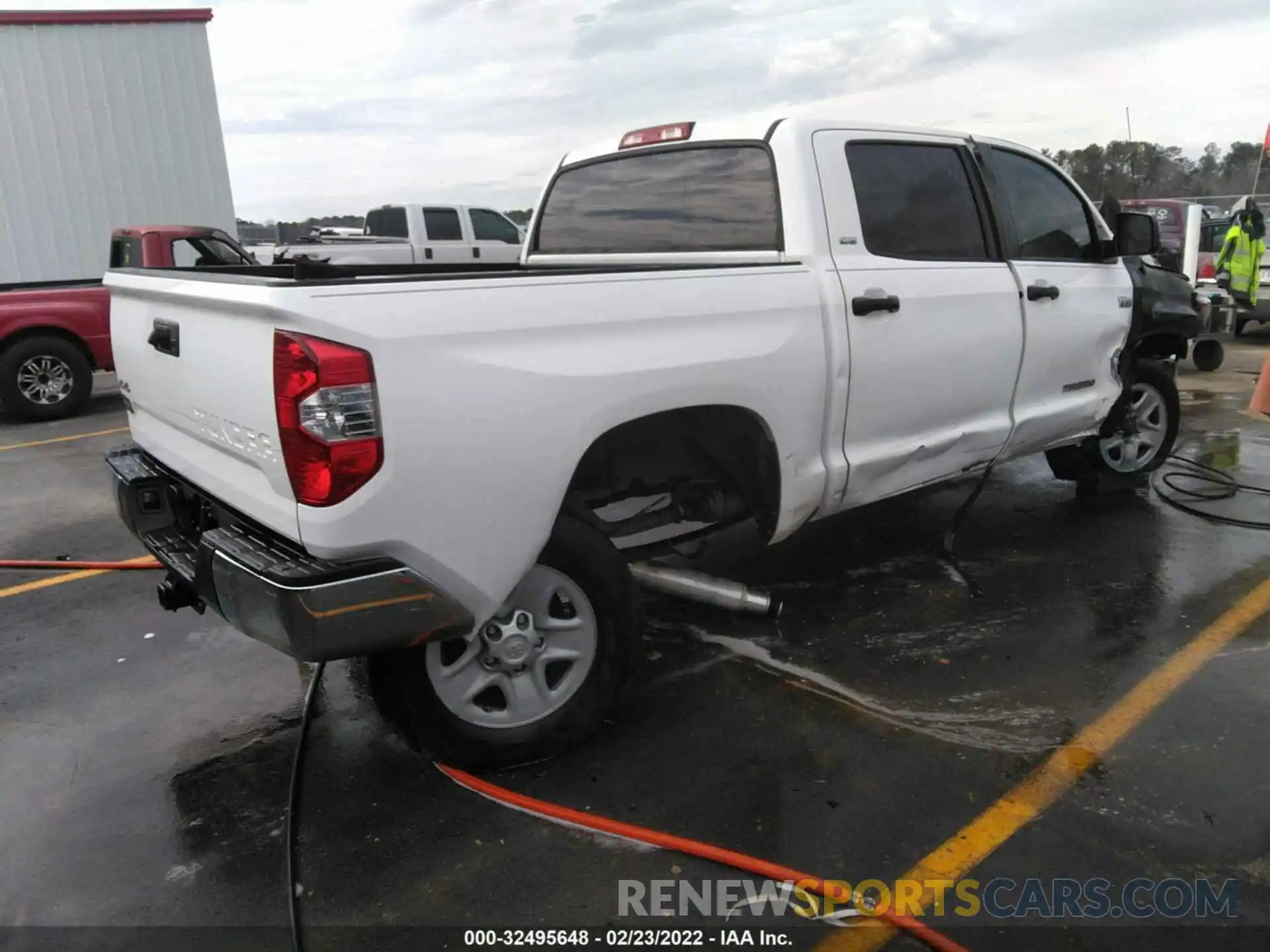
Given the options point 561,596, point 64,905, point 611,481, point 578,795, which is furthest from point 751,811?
point 64,905

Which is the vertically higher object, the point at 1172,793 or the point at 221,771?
the point at 221,771

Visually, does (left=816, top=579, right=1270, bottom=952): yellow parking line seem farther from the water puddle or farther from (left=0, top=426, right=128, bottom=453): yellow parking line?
(left=0, top=426, right=128, bottom=453): yellow parking line

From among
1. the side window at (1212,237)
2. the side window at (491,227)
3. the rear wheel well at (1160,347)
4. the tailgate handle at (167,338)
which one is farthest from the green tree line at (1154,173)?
the tailgate handle at (167,338)

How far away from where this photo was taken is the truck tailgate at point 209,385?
97.7 inches

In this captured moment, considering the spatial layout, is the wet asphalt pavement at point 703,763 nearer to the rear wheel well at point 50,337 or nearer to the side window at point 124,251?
the rear wheel well at point 50,337

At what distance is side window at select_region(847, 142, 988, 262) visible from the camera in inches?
149

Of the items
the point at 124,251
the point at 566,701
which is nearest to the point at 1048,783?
the point at 566,701

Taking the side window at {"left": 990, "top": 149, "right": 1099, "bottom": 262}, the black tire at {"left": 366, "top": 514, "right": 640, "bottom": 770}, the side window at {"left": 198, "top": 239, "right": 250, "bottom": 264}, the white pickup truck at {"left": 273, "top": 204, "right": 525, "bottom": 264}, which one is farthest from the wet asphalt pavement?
the white pickup truck at {"left": 273, "top": 204, "right": 525, "bottom": 264}

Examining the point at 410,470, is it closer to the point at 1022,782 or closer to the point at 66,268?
the point at 1022,782

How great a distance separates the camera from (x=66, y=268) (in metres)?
14.1

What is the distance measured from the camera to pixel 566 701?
3.10 meters

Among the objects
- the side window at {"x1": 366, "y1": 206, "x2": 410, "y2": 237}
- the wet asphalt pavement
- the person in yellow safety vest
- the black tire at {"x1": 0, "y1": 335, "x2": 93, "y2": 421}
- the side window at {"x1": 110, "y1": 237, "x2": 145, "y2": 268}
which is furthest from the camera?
the side window at {"x1": 366, "y1": 206, "x2": 410, "y2": 237}

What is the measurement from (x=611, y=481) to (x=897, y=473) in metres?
1.32

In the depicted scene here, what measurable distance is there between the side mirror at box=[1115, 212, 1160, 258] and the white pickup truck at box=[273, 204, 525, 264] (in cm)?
1132
